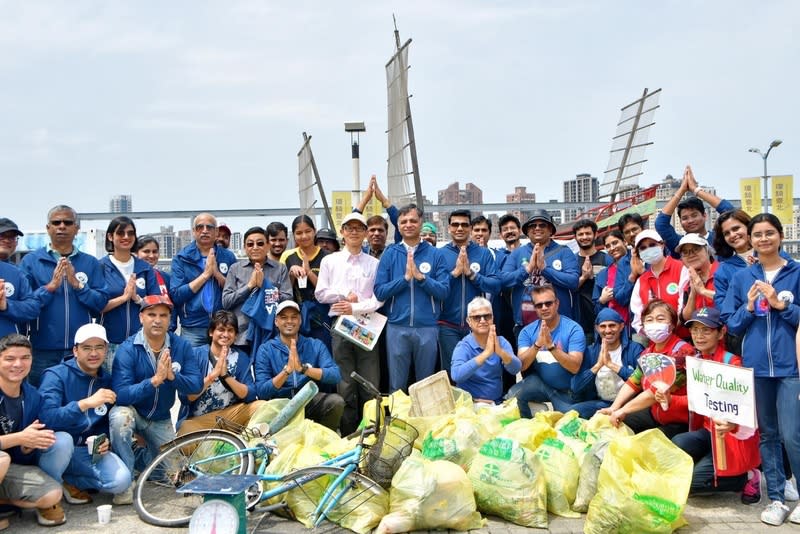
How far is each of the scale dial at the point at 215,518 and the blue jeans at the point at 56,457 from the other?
4.63 ft

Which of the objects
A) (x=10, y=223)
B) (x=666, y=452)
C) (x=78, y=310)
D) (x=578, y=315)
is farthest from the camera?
(x=578, y=315)

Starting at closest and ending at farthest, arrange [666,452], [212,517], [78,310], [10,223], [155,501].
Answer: [212,517] → [666,452] → [155,501] → [78,310] → [10,223]

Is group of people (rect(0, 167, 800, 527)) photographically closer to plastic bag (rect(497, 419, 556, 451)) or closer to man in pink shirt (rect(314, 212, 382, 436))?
man in pink shirt (rect(314, 212, 382, 436))

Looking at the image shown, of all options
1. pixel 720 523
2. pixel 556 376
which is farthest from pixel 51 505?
pixel 720 523

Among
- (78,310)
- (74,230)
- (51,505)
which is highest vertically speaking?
(74,230)

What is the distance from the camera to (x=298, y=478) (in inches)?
179

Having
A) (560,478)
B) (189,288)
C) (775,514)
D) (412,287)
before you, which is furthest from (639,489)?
(189,288)

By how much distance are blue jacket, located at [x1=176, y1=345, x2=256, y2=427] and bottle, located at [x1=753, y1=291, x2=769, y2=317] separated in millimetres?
3837

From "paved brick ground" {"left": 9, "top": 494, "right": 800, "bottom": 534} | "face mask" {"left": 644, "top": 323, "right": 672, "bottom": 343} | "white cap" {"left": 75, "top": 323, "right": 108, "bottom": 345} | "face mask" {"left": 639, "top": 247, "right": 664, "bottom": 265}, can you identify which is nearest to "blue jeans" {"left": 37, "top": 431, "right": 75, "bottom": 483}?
"paved brick ground" {"left": 9, "top": 494, "right": 800, "bottom": 534}

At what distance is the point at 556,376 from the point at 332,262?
2.26 m

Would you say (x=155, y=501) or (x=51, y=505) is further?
(x=155, y=501)

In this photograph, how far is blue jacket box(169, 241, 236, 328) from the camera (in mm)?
6676

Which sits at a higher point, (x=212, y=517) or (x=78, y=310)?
(x=78, y=310)

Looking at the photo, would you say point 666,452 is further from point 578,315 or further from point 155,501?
point 155,501
